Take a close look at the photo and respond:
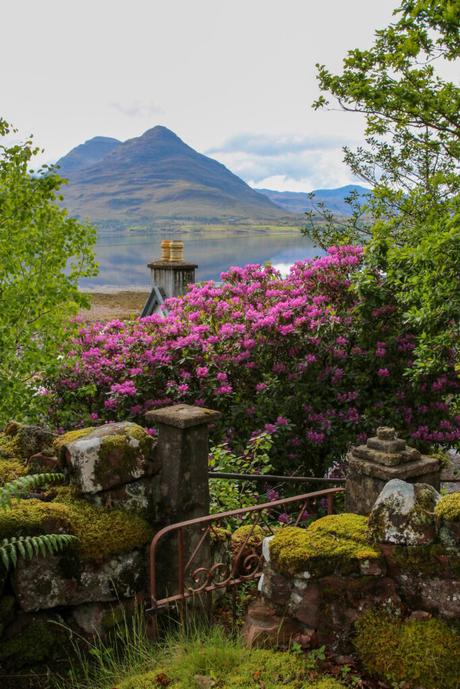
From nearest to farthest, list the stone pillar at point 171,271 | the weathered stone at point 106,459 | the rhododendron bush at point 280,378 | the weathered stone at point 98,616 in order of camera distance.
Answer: the weathered stone at point 98,616
the weathered stone at point 106,459
the rhododendron bush at point 280,378
the stone pillar at point 171,271

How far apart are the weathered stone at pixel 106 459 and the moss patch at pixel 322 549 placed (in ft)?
4.12

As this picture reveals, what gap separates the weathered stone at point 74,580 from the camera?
3926mm

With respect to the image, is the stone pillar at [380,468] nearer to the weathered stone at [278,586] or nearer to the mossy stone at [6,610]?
the weathered stone at [278,586]

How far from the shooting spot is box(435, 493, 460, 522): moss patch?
3439 mm

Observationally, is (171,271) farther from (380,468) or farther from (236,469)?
(380,468)

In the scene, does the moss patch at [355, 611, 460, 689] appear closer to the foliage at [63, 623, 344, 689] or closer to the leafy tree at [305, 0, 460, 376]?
the foliage at [63, 623, 344, 689]

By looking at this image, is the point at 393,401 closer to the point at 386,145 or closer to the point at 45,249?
the point at 45,249

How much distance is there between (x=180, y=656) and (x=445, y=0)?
31.3ft

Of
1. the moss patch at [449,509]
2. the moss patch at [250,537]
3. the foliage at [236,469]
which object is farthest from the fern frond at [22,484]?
the moss patch at [449,509]

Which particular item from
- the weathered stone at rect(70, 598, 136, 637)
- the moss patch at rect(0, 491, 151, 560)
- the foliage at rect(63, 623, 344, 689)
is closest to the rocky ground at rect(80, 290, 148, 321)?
the moss patch at rect(0, 491, 151, 560)

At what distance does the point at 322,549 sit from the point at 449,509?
81cm

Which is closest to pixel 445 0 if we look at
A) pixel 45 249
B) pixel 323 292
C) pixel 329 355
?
pixel 323 292

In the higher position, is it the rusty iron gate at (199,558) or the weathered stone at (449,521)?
the weathered stone at (449,521)

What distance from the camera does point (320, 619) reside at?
3.60 metres
